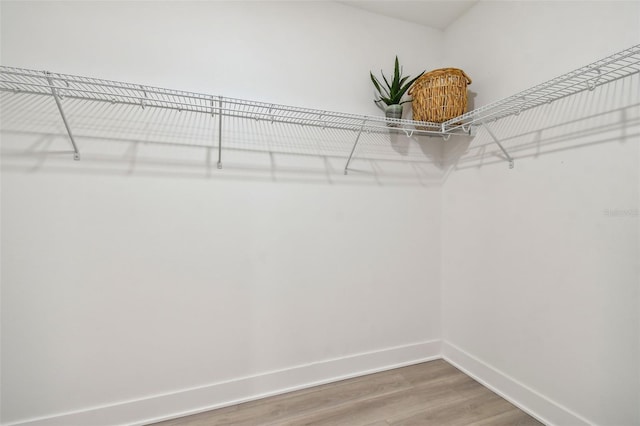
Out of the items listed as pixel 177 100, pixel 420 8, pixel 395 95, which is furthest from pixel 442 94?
pixel 177 100

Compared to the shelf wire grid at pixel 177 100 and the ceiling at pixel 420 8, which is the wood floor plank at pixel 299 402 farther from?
the ceiling at pixel 420 8

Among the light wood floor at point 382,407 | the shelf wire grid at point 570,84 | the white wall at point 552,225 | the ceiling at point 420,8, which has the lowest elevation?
the light wood floor at point 382,407

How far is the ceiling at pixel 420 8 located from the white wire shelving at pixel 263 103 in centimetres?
73

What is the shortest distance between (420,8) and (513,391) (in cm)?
233

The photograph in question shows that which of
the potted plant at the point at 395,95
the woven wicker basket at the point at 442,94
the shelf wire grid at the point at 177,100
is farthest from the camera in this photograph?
the potted plant at the point at 395,95

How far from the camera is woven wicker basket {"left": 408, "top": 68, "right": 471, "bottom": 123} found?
154cm

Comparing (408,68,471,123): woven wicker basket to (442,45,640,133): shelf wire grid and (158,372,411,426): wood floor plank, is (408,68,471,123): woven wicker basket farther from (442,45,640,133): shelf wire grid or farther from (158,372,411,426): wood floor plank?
(158,372,411,426): wood floor plank

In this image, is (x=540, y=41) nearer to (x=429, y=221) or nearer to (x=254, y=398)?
(x=429, y=221)

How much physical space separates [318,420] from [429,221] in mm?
1378

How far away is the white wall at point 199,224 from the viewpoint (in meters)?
1.25

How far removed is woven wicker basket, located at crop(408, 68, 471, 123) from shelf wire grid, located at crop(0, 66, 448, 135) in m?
0.08

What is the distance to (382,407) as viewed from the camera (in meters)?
1.46

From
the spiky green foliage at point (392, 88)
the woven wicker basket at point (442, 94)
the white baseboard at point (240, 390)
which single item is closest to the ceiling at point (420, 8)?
the spiky green foliage at point (392, 88)

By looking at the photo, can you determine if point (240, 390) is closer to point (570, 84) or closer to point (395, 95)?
point (395, 95)
